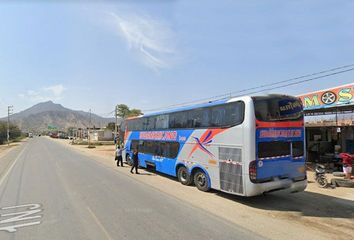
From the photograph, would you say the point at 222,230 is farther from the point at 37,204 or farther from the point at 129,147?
the point at 129,147

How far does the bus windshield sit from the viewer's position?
9398 millimetres

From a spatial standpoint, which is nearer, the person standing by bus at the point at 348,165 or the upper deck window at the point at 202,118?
the upper deck window at the point at 202,118

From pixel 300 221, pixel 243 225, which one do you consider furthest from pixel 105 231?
pixel 300 221

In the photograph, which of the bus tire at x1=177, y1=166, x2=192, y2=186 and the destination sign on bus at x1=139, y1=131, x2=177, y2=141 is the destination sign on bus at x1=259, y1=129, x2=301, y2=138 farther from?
the destination sign on bus at x1=139, y1=131, x2=177, y2=141

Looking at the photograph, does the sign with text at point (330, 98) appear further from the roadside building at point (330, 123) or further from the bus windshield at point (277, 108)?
the bus windshield at point (277, 108)

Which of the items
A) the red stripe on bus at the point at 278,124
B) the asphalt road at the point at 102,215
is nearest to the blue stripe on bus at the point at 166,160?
the asphalt road at the point at 102,215

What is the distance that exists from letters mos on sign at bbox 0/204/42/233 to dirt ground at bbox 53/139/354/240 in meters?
4.56

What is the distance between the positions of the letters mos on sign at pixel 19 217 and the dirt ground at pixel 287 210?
179 inches

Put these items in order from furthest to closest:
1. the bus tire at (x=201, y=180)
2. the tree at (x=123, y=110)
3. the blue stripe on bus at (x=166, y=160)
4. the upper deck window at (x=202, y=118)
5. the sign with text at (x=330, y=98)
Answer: the tree at (x=123, y=110), the sign with text at (x=330, y=98), the blue stripe on bus at (x=166, y=160), the bus tire at (x=201, y=180), the upper deck window at (x=202, y=118)

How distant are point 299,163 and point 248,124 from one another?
2.54m

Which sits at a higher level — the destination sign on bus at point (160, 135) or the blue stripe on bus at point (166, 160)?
the destination sign on bus at point (160, 135)

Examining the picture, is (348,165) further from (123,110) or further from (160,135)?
(123,110)

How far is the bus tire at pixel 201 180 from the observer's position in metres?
11.3

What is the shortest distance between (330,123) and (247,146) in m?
12.2
